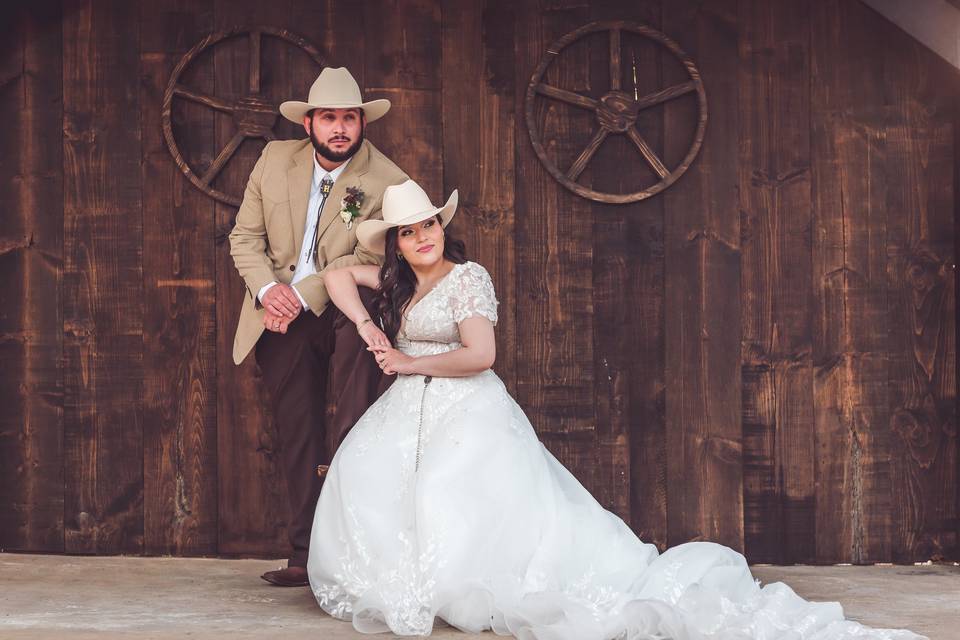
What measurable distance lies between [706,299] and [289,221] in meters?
1.62

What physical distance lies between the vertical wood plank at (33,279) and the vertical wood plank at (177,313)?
0.36 meters

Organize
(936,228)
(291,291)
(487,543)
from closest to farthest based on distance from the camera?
(487,543), (291,291), (936,228)

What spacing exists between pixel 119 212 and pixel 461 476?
Result: 1968 millimetres

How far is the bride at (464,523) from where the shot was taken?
10.8ft

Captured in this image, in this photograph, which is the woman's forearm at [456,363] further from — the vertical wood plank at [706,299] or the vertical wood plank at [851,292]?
the vertical wood plank at [851,292]

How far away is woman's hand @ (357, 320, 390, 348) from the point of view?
151 inches

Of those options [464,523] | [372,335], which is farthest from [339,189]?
[464,523]

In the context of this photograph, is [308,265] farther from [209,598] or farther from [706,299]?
[706,299]

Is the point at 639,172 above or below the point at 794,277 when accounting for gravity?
above

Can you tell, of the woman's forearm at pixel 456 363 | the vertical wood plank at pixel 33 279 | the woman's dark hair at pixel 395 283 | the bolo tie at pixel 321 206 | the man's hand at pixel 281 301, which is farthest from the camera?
the vertical wood plank at pixel 33 279

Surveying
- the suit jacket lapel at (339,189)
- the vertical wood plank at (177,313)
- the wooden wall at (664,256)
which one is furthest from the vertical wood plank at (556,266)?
the vertical wood plank at (177,313)

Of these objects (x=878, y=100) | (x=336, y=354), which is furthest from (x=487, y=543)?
(x=878, y=100)

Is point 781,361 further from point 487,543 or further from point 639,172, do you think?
point 487,543

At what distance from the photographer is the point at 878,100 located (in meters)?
4.62
